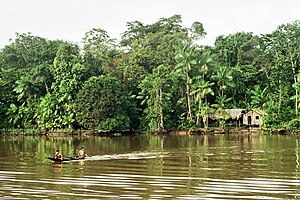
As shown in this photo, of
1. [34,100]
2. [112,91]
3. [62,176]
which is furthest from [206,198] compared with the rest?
[34,100]

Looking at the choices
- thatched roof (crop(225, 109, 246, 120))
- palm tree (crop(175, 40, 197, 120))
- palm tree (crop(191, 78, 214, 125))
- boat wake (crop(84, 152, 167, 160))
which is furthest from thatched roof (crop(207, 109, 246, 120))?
boat wake (crop(84, 152, 167, 160))

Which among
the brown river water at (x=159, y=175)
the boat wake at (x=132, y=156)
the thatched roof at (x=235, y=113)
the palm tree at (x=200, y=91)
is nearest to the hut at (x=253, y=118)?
the thatched roof at (x=235, y=113)

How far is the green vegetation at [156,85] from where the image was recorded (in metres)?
43.2

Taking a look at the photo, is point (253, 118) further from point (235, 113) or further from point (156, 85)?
point (156, 85)

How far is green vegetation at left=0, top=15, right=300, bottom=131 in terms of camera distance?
43188mm

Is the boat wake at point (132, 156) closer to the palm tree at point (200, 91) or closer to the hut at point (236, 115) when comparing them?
the palm tree at point (200, 91)

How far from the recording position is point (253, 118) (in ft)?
146

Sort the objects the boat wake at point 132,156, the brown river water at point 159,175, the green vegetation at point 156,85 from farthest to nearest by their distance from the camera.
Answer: the green vegetation at point 156,85 → the boat wake at point 132,156 → the brown river water at point 159,175

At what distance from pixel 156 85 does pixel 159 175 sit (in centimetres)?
2674

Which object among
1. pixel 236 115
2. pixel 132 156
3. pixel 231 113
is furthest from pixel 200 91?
pixel 132 156

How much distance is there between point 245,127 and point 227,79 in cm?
438

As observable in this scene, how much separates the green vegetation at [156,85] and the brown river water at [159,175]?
57.2 feet

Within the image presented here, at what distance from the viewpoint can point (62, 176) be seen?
1747 centimetres

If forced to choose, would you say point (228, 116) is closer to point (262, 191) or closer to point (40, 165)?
point (40, 165)
